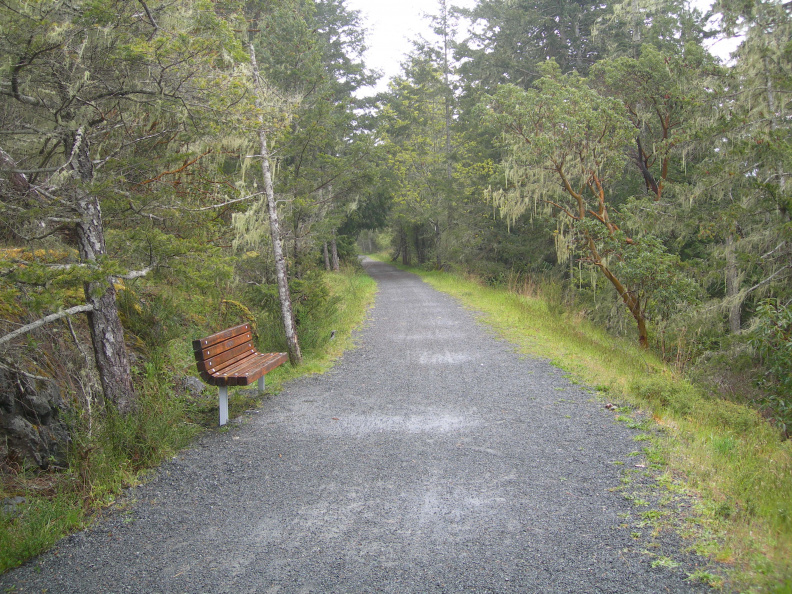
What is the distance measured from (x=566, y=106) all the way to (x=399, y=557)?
971 centimetres

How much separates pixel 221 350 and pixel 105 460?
1.85 m

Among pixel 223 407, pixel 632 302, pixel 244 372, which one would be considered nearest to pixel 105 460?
pixel 223 407

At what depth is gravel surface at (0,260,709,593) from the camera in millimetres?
2732

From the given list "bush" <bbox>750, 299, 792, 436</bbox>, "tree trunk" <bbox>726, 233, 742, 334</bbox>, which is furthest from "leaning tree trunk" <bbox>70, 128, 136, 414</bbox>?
"tree trunk" <bbox>726, 233, 742, 334</bbox>

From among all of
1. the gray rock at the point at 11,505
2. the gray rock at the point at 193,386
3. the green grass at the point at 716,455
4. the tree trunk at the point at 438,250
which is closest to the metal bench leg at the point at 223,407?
the gray rock at the point at 193,386

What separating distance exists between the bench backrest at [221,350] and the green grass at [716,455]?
13.2 feet

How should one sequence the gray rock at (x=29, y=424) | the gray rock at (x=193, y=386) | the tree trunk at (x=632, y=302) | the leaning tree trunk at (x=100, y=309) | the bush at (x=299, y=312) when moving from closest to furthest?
the gray rock at (x=29, y=424)
the leaning tree trunk at (x=100, y=309)
the gray rock at (x=193, y=386)
the bush at (x=299, y=312)
the tree trunk at (x=632, y=302)

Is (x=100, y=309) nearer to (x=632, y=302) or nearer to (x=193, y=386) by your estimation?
(x=193, y=386)

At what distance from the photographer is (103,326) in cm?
406

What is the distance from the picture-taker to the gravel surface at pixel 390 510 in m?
2.73

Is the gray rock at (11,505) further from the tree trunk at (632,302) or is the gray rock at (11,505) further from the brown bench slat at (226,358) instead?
the tree trunk at (632,302)

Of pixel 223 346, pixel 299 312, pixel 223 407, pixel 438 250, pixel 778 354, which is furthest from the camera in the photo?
pixel 438 250

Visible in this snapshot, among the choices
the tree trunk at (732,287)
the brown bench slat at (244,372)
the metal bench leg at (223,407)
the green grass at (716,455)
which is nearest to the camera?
the green grass at (716,455)

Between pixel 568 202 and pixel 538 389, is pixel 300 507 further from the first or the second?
pixel 568 202
